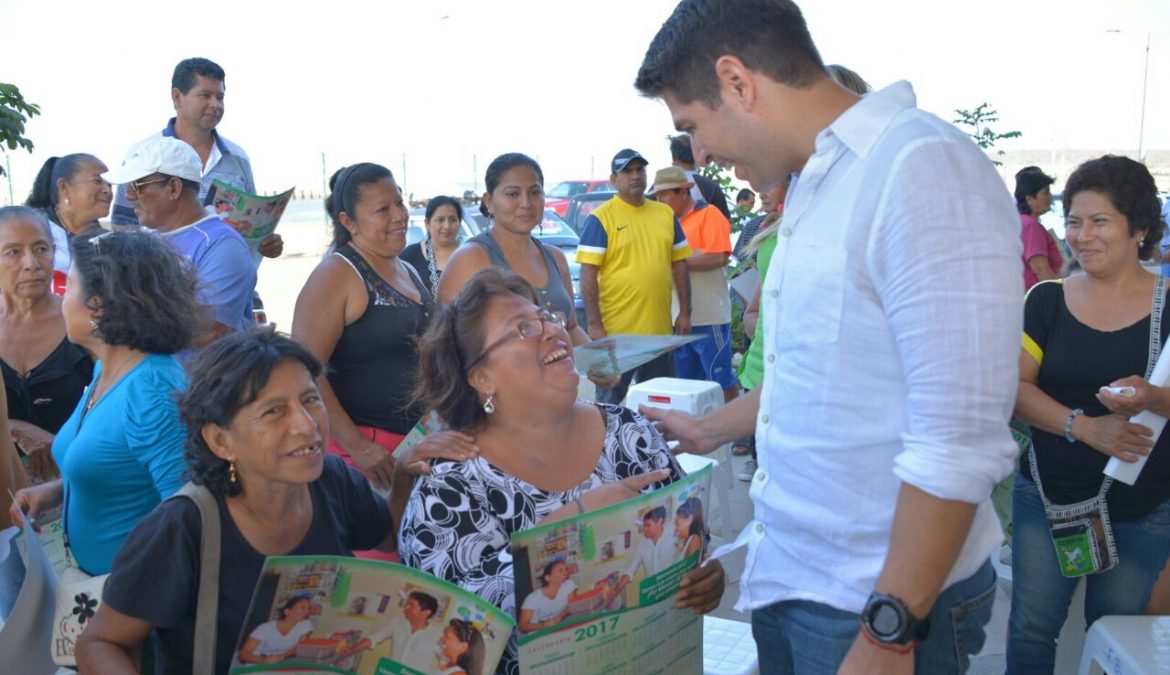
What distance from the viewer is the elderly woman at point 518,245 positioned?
13.7ft

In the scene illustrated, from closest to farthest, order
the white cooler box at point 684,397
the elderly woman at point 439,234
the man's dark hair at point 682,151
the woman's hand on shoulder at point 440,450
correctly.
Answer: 1. the woman's hand on shoulder at point 440,450
2. the white cooler box at point 684,397
3. the man's dark hair at point 682,151
4. the elderly woman at point 439,234

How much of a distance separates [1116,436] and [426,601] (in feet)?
6.55

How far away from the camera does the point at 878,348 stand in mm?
1344

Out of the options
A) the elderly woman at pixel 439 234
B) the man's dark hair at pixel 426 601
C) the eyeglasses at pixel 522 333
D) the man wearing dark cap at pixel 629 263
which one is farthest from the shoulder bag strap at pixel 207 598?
the elderly woman at pixel 439 234

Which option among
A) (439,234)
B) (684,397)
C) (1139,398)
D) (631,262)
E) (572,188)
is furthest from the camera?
(572,188)

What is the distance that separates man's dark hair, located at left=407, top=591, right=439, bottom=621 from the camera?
1.71 meters

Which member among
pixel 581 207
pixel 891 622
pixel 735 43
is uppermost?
pixel 735 43

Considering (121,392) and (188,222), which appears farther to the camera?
(188,222)

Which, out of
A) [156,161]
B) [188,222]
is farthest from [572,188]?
[156,161]

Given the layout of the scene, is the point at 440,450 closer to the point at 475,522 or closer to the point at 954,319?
the point at 475,522

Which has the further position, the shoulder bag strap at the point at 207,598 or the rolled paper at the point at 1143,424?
the rolled paper at the point at 1143,424

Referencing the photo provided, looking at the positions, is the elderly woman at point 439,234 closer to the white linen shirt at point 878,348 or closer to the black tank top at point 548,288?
the black tank top at point 548,288

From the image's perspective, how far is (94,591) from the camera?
218 cm

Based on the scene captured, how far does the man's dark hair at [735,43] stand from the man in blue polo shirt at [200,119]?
3589 millimetres
